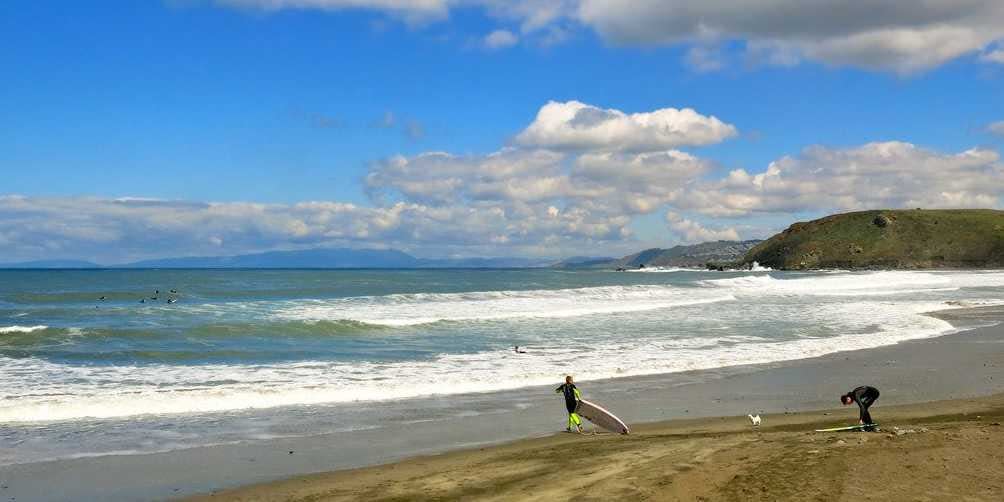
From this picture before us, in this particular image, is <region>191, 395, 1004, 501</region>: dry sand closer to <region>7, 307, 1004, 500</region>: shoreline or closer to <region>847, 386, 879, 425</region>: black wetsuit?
<region>847, 386, 879, 425</region>: black wetsuit

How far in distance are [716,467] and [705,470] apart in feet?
0.71

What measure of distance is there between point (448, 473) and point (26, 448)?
777 cm

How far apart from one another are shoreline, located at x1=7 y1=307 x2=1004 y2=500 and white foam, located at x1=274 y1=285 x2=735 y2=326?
65.6 ft

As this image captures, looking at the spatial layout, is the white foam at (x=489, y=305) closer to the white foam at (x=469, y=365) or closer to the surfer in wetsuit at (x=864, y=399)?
the white foam at (x=469, y=365)

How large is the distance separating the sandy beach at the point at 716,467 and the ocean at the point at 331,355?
3782 millimetres

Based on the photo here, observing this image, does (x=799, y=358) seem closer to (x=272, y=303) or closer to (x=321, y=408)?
(x=321, y=408)

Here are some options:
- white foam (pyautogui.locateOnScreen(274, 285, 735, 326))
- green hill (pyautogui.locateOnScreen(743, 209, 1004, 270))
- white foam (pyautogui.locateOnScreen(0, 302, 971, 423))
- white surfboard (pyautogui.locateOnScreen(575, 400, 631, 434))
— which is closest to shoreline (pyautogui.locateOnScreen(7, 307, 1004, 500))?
white surfboard (pyautogui.locateOnScreen(575, 400, 631, 434))

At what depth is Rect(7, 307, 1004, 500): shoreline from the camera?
10.5 meters

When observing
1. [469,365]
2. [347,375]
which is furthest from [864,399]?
[347,375]

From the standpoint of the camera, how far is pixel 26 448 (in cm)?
1259

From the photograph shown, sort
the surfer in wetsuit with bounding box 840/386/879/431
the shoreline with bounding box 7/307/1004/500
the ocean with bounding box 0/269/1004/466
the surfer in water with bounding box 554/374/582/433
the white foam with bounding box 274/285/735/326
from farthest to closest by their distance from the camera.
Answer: the white foam with bounding box 274/285/735/326 < the ocean with bounding box 0/269/1004/466 < the surfer in water with bounding box 554/374/582/433 < the surfer in wetsuit with bounding box 840/386/879/431 < the shoreline with bounding box 7/307/1004/500

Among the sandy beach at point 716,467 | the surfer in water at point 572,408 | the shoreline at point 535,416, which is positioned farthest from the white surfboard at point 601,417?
the shoreline at point 535,416

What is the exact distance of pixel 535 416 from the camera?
1498cm

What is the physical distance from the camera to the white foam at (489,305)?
40719mm
